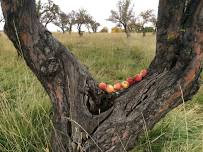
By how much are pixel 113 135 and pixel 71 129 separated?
38 centimetres

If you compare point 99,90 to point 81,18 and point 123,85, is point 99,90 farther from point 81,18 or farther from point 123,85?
point 81,18

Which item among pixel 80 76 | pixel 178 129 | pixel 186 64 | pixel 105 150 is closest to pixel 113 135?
pixel 105 150

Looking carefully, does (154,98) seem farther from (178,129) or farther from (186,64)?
(178,129)

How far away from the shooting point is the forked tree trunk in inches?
99.9

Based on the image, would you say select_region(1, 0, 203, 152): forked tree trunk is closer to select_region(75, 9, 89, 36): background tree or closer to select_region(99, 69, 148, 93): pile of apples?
select_region(99, 69, 148, 93): pile of apples

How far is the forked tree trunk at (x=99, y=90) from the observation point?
99.9 inches

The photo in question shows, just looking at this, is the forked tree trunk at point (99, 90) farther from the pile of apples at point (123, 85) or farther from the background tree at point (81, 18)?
the background tree at point (81, 18)

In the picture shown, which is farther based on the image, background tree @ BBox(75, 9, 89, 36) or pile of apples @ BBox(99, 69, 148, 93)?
background tree @ BBox(75, 9, 89, 36)

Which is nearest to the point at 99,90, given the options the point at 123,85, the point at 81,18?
the point at 123,85

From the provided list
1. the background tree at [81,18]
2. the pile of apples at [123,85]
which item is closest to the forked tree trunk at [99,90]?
the pile of apples at [123,85]

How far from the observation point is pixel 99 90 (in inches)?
108

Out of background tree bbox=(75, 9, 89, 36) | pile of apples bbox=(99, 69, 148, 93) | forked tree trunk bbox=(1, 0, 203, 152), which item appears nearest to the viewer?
forked tree trunk bbox=(1, 0, 203, 152)

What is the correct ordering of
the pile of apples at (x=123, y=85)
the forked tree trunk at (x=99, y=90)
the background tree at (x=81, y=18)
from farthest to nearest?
the background tree at (x=81, y=18), the pile of apples at (x=123, y=85), the forked tree trunk at (x=99, y=90)

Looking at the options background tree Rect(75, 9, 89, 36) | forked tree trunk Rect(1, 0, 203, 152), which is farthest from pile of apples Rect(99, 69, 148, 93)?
background tree Rect(75, 9, 89, 36)
